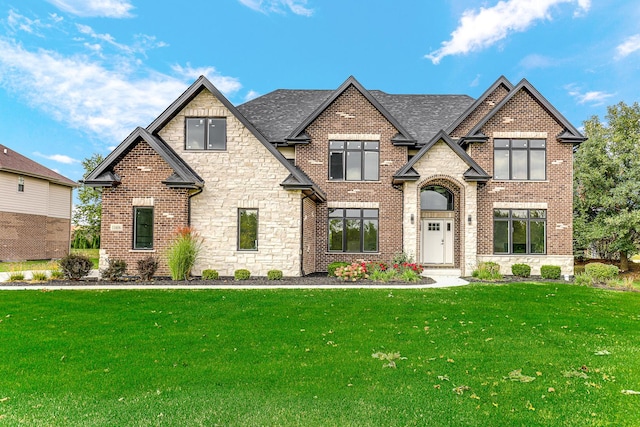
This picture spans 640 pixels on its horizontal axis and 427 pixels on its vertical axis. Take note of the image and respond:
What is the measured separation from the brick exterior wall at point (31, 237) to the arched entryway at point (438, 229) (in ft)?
86.3

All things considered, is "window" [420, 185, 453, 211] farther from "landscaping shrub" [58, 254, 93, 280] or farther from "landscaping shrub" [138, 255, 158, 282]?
"landscaping shrub" [58, 254, 93, 280]

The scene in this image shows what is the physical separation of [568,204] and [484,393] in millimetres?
16038

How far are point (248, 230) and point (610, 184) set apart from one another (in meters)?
20.4

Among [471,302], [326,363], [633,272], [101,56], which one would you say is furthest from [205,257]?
[633,272]

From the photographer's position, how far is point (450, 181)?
1667cm

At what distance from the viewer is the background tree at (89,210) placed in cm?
3122

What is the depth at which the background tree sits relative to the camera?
3122 cm

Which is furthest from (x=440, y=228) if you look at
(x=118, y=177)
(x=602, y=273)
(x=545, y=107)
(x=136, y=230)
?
(x=118, y=177)

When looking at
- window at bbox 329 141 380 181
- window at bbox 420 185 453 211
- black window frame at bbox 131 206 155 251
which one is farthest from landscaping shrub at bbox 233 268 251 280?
window at bbox 420 185 453 211

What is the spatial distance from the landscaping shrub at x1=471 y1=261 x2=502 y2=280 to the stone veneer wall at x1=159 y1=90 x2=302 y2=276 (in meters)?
7.00

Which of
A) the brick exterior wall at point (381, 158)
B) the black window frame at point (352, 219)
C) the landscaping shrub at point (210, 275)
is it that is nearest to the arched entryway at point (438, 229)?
the brick exterior wall at point (381, 158)

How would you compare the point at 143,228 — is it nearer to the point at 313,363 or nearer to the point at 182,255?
the point at 182,255

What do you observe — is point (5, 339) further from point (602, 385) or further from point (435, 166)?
point (435, 166)

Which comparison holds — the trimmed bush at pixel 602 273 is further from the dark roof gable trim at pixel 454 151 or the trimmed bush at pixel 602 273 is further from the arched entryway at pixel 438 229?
the arched entryway at pixel 438 229
